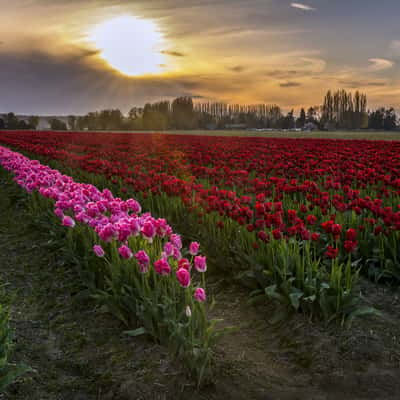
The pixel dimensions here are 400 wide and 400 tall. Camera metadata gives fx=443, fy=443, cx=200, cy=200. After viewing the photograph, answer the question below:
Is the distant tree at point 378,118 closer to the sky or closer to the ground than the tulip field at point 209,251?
closer to the sky

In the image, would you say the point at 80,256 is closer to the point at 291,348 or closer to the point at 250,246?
the point at 250,246

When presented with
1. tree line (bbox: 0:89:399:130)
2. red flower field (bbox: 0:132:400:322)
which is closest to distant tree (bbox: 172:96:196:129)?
tree line (bbox: 0:89:399:130)

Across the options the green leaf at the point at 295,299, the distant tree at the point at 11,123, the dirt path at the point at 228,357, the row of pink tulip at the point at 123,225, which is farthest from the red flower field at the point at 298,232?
the distant tree at the point at 11,123

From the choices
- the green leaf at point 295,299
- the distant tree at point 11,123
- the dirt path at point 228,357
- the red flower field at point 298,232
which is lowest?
the dirt path at point 228,357

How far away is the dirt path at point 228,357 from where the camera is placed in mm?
3430

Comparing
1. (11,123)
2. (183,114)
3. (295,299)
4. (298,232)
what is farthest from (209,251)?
(183,114)

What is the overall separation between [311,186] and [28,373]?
4.82 metres

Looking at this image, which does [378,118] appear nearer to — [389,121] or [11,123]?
[389,121]

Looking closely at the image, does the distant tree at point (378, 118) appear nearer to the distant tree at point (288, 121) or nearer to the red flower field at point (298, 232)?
the distant tree at point (288, 121)

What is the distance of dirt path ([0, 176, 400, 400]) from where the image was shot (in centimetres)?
343

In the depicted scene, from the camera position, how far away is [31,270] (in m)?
6.36

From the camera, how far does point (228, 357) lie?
387cm

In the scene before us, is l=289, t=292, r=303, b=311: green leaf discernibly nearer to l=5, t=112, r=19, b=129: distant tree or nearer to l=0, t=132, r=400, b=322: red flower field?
l=0, t=132, r=400, b=322: red flower field

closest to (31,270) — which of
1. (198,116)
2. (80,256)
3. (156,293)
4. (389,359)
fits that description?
(80,256)
